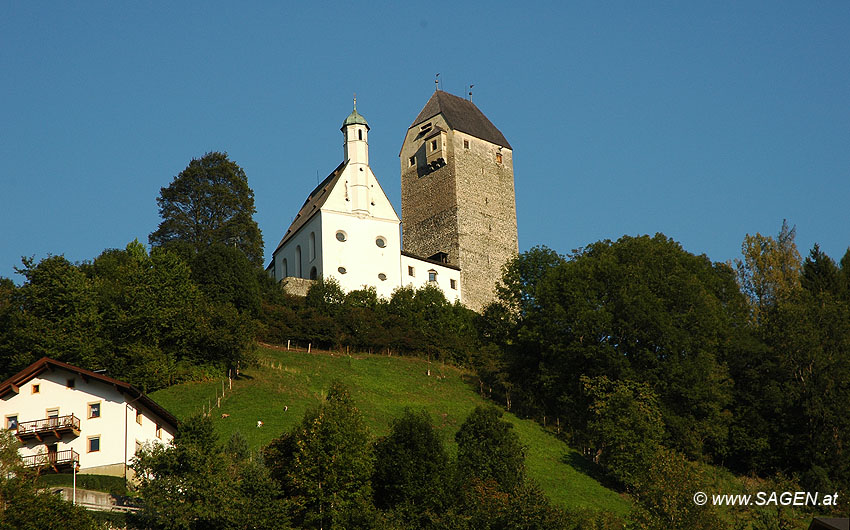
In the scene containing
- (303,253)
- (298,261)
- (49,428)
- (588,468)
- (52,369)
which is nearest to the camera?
(49,428)

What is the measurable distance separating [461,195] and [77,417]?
1815 inches

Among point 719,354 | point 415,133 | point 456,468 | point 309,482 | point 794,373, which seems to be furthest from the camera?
point 415,133

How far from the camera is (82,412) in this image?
44688 millimetres

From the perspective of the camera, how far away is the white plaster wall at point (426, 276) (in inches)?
3115

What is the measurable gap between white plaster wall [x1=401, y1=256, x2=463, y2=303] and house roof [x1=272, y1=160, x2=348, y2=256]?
279 inches

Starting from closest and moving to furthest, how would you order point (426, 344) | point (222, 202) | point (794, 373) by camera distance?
point (794, 373) → point (426, 344) → point (222, 202)

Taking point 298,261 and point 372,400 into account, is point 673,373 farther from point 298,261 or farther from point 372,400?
point 298,261

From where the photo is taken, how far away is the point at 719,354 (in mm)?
61125

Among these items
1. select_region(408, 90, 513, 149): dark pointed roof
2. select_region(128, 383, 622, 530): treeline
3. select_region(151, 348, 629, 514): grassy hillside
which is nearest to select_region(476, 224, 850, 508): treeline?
select_region(151, 348, 629, 514): grassy hillside

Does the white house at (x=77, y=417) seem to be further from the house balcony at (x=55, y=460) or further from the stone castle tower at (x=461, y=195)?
the stone castle tower at (x=461, y=195)

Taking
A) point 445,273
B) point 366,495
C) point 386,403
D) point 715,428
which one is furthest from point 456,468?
point 445,273

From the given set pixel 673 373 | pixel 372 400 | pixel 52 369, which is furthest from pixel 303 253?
pixel 52 369

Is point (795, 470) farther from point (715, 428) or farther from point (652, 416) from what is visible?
point (652, 416)

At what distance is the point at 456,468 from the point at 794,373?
22.6m
